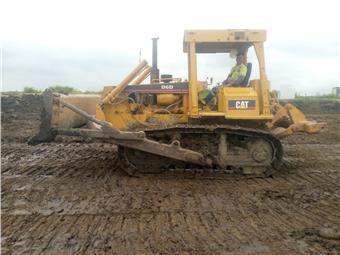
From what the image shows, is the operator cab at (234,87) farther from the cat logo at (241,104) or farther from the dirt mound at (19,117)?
the dirt mound at (19,117)

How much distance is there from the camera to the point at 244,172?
8336 mm

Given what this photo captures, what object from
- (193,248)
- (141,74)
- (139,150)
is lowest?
(193,248)

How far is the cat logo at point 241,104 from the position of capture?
27.4 ft

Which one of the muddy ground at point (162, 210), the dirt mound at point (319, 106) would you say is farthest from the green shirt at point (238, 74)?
the dirt mound at point (319, 106)

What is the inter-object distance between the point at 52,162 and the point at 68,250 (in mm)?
5200

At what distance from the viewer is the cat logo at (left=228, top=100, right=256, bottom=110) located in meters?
8.35

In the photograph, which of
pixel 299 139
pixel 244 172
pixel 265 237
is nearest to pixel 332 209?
pixel 265 237

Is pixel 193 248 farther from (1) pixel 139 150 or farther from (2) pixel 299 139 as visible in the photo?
→ (2) pixel 299 139

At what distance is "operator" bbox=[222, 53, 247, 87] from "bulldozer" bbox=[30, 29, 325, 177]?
0.12m

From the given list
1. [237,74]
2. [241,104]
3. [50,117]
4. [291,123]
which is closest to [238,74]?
[237,74]

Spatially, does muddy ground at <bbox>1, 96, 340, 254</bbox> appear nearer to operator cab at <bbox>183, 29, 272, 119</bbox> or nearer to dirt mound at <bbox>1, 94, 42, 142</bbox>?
operator cab at <bbox>183, 29, 272, 119</bbox>

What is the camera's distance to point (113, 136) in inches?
311

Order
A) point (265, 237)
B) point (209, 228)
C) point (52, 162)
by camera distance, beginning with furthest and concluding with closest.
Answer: point (52, 162) → point (209, 228) → point (265, 237)

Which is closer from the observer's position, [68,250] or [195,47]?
[68,250]
